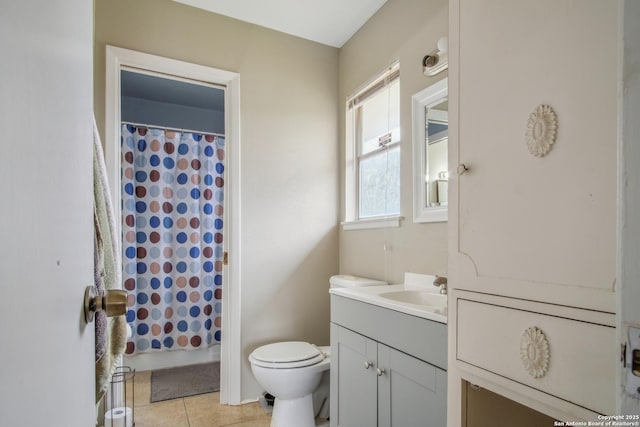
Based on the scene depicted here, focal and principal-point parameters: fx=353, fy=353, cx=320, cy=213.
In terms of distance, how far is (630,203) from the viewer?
0.35 m

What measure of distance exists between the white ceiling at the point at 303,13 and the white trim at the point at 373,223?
138 cm

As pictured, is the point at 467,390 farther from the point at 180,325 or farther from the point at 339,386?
the point at 180,325

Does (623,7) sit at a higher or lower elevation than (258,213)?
higher

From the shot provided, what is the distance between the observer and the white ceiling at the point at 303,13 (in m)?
2.26

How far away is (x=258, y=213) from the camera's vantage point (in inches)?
97.1

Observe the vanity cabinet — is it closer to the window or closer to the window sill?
the window sill

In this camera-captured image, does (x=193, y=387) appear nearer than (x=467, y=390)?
No

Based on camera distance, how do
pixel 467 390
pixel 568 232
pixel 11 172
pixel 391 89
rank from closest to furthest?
pixel 11 172
pixel 568 232
pixel 467 390
pixel 391 89

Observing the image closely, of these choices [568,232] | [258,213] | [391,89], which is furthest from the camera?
[258,213]

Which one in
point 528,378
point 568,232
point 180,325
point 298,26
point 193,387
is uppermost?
point 298,26

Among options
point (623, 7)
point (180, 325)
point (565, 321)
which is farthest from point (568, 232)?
point (180, 325)

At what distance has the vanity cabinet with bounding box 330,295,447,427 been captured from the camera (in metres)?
1.22

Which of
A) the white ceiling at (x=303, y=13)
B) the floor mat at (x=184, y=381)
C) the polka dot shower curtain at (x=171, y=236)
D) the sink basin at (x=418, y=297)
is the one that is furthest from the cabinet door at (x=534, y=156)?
the polka dot shower curtain at (x=171, y=236)

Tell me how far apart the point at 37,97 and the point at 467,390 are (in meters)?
1.11
